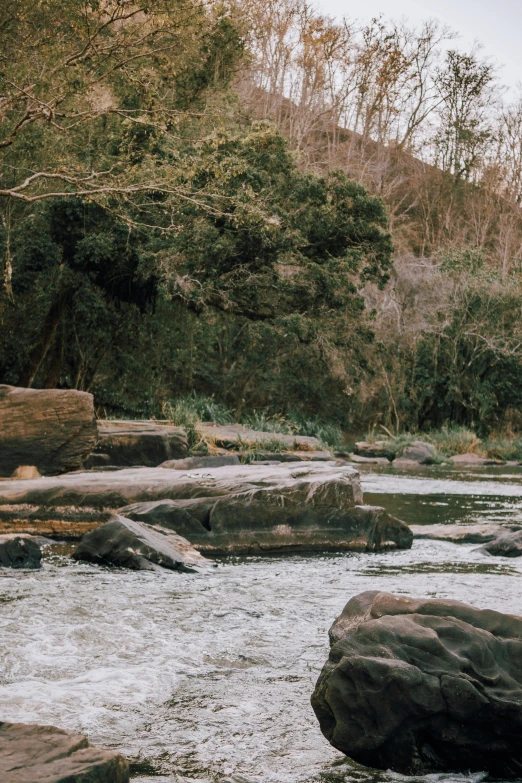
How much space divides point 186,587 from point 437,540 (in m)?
4.18

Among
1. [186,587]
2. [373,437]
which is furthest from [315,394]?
[186,587]

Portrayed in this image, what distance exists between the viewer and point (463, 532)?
10641 millimetres

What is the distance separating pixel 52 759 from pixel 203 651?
2435mm

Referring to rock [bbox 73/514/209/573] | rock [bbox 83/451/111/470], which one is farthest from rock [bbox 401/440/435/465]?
rock [bbox 73/514/209/573]

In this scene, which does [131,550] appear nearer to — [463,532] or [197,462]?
[463,532]

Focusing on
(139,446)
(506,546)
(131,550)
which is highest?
(506,546)

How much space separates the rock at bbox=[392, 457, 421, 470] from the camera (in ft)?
75.0

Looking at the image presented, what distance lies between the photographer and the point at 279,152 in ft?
68.2

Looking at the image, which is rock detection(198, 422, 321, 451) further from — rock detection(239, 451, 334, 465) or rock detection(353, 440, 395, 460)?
rock detection(353, 440, 395, 460)

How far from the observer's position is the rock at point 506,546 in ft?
31.2

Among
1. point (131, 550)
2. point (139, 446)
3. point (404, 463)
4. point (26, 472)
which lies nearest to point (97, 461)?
point (139, 446)

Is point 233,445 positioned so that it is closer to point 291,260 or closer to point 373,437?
point 291,260

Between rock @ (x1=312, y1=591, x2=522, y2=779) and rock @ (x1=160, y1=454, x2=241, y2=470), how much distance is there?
9076 mm

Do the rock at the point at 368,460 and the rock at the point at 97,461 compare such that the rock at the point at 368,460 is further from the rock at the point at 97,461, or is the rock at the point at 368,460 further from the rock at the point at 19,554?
the rock at the point at 19,554
